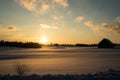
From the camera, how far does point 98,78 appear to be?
1394cm

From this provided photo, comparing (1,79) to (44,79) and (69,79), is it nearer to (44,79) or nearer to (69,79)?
(44,79)

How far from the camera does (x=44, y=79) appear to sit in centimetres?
1409

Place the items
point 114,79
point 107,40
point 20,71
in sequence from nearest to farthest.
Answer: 1. point 114,79
2. point 20,71
3. point 107,40

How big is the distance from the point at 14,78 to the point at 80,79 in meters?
4.02

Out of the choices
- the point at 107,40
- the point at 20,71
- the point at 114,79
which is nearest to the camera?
the point at 114,79

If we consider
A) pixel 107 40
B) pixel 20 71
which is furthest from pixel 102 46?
pixel 20 71

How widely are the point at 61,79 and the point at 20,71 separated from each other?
6.78m

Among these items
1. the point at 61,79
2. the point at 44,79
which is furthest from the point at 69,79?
the point at 44,79

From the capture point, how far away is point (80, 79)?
1377 cm


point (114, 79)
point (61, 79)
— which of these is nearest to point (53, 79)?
point (61, 79)

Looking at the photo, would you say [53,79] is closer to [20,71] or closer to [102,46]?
[20,71]

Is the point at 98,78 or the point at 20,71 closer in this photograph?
the point at 98,78

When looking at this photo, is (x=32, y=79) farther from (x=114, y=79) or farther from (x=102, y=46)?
(x=102, y=46)

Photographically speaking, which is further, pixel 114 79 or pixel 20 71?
pixel 20 71
